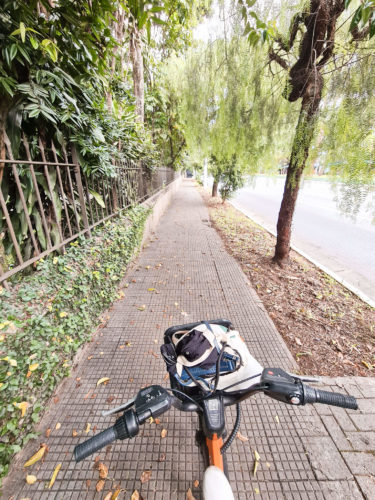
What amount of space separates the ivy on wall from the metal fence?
18cm

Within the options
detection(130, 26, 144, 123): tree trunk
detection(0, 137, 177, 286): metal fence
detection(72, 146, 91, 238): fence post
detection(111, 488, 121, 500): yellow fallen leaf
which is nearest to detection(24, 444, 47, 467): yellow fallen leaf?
detection(111, 488, 121, 500): yellow fallen leaf

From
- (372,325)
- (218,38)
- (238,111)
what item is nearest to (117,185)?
(238,111)

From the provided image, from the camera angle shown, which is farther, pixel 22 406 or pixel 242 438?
pixel 242 438

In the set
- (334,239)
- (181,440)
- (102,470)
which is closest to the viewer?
(102,470)

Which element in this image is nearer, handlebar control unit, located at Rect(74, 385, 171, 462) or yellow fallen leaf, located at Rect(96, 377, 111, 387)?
handlebar control unit, located at Rect(74, 385, 171, 462)

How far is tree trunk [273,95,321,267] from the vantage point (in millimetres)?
3010

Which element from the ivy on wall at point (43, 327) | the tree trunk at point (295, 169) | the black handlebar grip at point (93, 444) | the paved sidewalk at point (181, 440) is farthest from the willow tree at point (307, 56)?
the black handlebar grip at point (93, 444)

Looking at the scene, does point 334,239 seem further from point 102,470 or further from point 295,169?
point 102,470

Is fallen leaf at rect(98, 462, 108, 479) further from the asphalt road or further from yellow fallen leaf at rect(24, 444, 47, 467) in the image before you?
the asphalt road

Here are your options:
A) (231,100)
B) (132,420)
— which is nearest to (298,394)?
(132,420)

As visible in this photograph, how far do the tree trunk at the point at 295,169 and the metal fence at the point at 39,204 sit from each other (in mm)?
3100

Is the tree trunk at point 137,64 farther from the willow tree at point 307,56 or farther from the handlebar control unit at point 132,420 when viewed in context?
the handlebar control unit at point 132,420

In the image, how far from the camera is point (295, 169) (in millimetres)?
3547

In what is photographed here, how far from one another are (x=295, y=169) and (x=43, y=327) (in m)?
3.99
